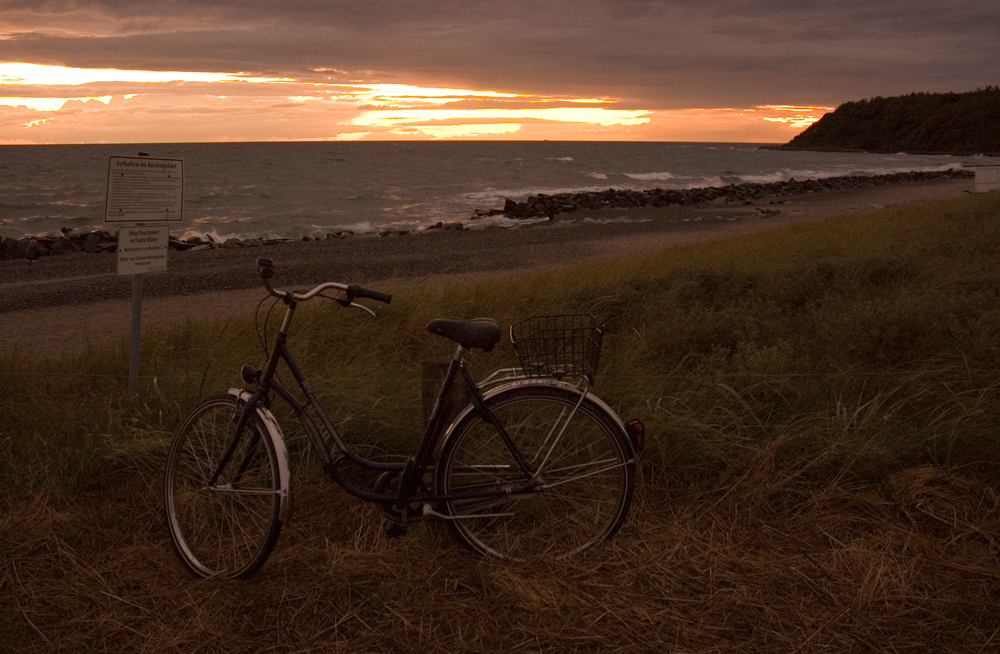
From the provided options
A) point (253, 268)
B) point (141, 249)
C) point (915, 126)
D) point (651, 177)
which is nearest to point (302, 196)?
point (253, 268)

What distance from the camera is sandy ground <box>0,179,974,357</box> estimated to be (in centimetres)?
1033

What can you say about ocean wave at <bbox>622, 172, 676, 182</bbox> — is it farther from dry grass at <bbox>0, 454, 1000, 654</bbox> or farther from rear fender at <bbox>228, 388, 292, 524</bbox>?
rear fender at <bbox>228, 388, 292, 524</bbox>

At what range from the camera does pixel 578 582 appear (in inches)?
131

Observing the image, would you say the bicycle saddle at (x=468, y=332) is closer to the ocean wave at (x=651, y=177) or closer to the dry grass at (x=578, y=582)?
the dry grass at (x=578, y=582)

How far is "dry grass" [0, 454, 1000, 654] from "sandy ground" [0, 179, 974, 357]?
213 inches

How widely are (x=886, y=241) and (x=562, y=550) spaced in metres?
9.67

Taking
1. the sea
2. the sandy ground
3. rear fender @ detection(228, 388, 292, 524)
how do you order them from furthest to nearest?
1. the sea
2. the sandy ground
3. rear fender @ detection(228, 388, 292, 524)

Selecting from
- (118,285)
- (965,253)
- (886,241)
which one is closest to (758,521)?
(965,253)

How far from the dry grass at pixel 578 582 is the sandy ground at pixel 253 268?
541 cm

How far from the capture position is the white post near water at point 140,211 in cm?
498

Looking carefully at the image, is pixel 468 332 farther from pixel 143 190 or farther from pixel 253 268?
pixel 253 268

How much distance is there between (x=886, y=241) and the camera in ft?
37.9

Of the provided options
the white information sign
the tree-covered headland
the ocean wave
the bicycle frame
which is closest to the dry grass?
the bicycle frame

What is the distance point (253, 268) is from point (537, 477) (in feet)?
43.4
